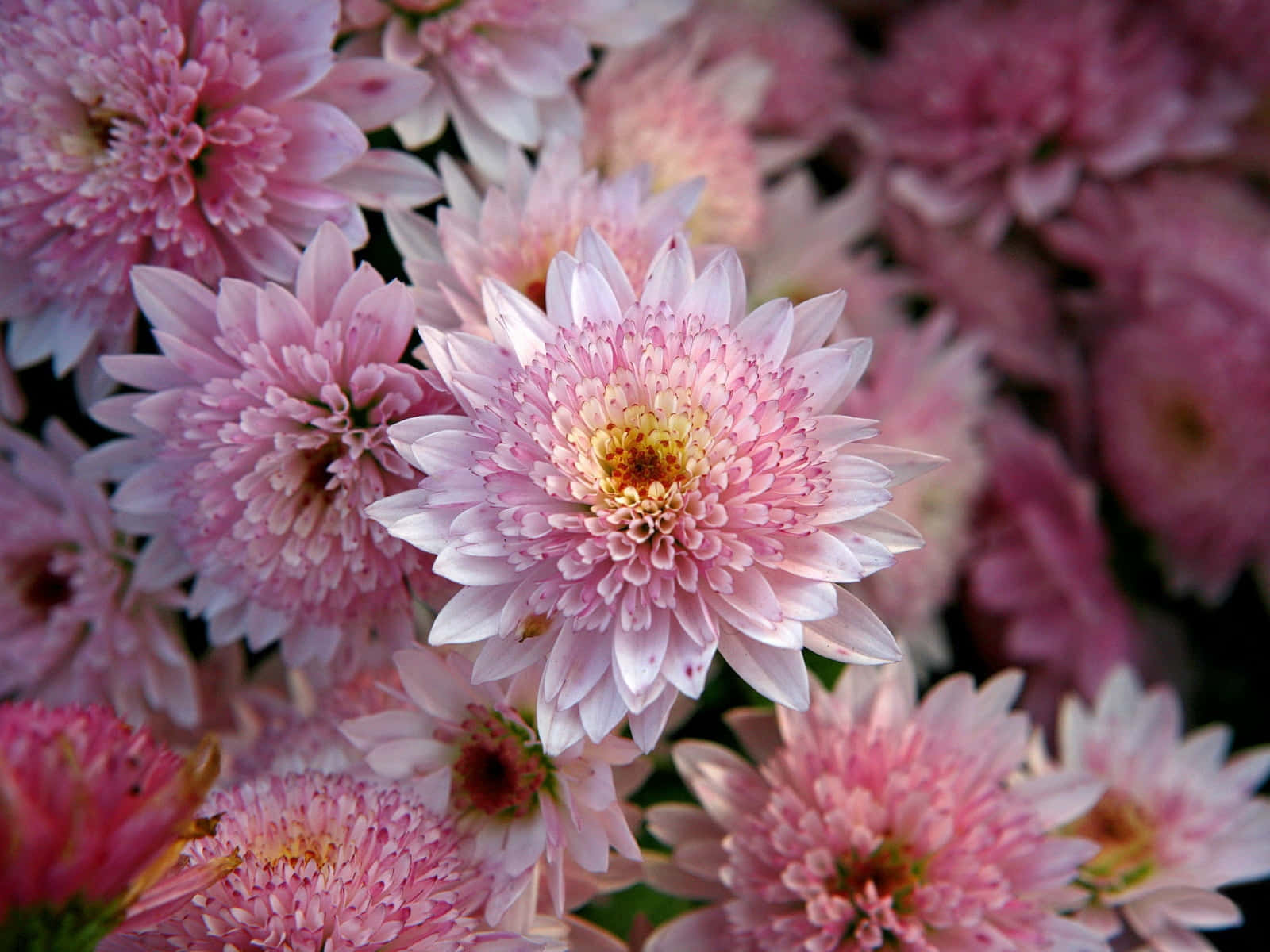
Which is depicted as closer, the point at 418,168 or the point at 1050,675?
the point at 418,168

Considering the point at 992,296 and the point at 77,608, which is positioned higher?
the point at 992,296

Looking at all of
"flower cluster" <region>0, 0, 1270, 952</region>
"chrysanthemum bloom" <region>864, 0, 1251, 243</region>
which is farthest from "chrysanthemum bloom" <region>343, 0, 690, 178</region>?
"chrysanthemum bloom" <region>864, 0, 1251, 243</region>

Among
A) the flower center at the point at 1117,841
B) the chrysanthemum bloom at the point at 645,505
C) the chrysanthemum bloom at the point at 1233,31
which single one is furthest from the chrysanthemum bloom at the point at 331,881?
the chrysanthemum bloom at the point at 1233,31

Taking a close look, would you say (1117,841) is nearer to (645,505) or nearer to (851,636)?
(851,636)

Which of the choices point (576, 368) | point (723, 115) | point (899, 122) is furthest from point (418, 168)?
point (899, 122)

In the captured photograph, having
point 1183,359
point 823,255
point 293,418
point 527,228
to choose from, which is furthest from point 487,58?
point 1183,359

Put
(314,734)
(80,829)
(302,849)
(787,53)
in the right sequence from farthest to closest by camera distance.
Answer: (787,53) → (314,734) → (302,849) → (80,829)

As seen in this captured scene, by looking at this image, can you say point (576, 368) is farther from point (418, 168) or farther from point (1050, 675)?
point (1050, 675)
